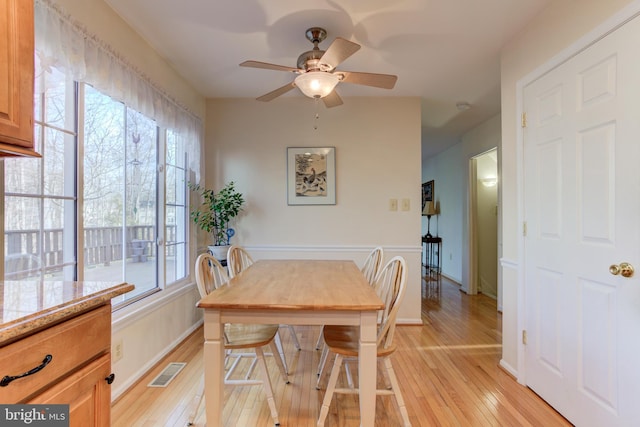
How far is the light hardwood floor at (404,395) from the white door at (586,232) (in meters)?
0.26

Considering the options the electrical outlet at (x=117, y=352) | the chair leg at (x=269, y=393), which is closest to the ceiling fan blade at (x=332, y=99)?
the chair leg at (x=269, y=393)

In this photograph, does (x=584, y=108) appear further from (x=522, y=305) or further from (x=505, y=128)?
(x=522, y=305)

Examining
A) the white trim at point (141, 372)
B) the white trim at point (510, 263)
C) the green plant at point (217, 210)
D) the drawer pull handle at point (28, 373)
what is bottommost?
the white trim at point (141, 372)

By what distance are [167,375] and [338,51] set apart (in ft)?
7.94

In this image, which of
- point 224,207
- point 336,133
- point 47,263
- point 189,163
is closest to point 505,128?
point 336,133

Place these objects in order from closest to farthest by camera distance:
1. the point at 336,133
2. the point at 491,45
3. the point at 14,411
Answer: the point at 14,411
the point at 491,45
the point at 336,133

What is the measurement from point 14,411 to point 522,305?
2543 mm

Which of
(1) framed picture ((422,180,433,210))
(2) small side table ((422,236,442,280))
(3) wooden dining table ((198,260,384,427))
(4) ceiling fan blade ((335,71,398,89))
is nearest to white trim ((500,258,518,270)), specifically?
(3) wooden dining table ((198,260,384,427))

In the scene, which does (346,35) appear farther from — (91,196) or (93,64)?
(91,196)

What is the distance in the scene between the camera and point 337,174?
341 centimetres

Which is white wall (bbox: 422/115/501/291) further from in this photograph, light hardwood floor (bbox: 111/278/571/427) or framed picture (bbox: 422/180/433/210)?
light hardwood floor (bbox: 111/278/571/427)

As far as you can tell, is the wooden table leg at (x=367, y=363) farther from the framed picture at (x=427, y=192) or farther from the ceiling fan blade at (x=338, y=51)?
the framed picture at (x=427, y=192)

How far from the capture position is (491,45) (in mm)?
2348

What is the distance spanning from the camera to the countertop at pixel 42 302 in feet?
2.46
